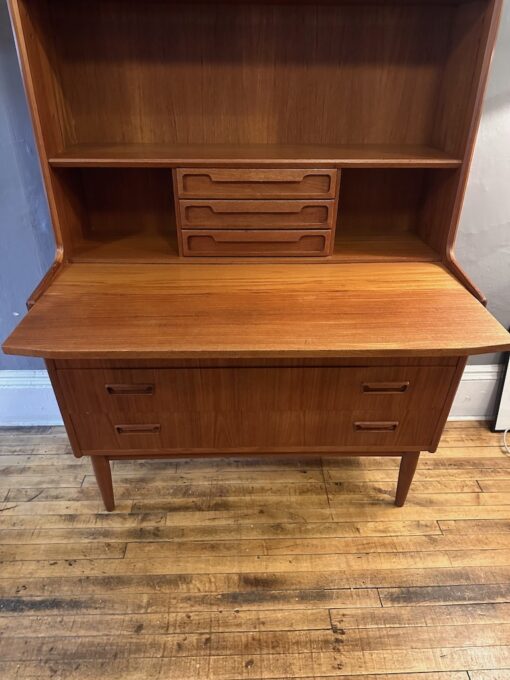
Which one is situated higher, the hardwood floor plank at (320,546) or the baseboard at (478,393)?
the baseboard at (478,393)

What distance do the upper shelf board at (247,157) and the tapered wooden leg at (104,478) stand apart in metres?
0.90

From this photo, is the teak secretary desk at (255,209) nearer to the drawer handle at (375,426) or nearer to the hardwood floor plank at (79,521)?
the drawer handle at (375,426)

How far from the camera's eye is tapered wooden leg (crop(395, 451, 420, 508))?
1.54 meters

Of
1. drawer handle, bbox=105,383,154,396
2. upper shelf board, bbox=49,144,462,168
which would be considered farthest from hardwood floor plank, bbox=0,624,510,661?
upper shelf board, bbox=49,144,462,168

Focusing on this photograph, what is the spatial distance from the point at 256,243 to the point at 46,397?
117 cm

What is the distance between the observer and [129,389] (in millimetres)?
1268

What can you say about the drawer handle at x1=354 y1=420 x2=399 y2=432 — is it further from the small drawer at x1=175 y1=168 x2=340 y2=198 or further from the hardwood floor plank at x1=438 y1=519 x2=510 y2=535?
the small drawer at x1=175 y1=168 x2=340 y2=198

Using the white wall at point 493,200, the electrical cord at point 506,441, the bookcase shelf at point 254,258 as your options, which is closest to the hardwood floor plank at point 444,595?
the electrical cord at point 506,441

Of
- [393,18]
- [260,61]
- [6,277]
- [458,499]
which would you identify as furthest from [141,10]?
[458,499]

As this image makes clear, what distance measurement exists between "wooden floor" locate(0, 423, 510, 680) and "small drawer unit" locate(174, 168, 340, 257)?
88cm

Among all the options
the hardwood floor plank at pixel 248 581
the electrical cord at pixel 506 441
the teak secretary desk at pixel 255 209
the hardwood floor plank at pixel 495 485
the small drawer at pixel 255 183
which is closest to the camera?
the teak secretary desk at pixel 255 209

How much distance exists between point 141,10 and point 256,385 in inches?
44.6

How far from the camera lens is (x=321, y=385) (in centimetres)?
127

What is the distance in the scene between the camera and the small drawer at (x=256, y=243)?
1.42m
